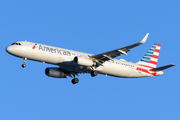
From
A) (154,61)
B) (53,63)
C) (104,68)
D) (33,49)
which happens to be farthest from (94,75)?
(154,61)

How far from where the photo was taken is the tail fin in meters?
55.0

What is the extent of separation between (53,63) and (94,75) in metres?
6.69

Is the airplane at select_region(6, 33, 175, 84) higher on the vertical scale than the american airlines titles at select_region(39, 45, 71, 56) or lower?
lower

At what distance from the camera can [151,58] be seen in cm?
5656

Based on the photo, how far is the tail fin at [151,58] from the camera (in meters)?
55.0

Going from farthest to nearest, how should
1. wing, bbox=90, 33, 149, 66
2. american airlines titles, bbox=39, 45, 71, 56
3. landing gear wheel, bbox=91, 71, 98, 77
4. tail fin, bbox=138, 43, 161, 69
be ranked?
tail fin, bbox=138, 43, 161, 69
landing gear wheel, bbox=91, 71, 98, 77
american airlines titles, bbox=39, 45, 71, 56
wing, bbox=90, 33, 149, 66

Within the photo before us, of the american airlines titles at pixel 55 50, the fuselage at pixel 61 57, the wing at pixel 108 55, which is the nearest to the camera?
the wing at pixel 108 55

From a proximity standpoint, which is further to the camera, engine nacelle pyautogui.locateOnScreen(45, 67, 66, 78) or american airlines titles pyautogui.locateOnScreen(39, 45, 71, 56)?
engine nacelle pyautogui.locateOnScreen(45, 67, 66, 78)

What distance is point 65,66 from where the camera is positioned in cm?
4706

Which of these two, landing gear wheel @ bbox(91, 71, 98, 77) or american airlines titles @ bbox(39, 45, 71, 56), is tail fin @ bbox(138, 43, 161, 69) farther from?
american airlines titles @ bbox(39, 45, 71, 56)

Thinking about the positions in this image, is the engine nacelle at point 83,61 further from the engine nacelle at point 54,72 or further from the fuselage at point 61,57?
the engine nacelle at point 54,72

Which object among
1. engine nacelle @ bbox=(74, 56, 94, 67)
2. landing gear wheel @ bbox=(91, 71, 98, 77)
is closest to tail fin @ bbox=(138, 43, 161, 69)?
landing gear wheel @ bbox=(91, 71, 98, 77)

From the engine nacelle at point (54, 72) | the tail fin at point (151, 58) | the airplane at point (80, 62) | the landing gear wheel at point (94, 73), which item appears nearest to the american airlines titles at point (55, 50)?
the airplane at point (80, 62)

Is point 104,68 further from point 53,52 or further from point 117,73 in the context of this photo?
point 53,52
